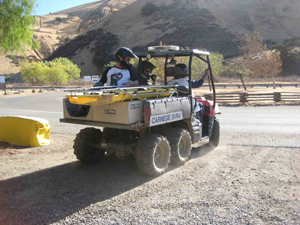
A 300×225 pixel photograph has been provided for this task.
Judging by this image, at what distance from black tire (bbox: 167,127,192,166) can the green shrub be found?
90.5 m

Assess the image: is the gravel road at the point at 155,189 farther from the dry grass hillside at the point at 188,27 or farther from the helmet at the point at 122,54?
the dry grass hillside at the point at 188,27

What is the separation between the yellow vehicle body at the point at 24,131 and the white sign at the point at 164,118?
398 cm

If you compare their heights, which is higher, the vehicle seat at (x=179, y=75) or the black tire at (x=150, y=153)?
the vehicle seat at (x=179, y=75)

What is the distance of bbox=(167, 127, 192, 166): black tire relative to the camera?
563cm

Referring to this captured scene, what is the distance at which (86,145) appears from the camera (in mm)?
5910

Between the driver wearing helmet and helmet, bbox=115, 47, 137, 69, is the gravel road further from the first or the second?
helmet, bbox=115, 47, 137, 69

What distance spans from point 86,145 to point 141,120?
5.02 feet

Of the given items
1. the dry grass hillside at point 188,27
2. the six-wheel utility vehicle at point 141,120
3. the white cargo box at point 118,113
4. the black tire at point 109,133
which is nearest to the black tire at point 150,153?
the six-wheel utility vehicle at point 141,120

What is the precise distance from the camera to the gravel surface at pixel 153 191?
3.81m

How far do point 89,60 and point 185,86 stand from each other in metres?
76.1

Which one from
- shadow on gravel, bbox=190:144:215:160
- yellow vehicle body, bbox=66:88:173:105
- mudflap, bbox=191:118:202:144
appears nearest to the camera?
yellow vehicle body, bbox=66:88:173:105

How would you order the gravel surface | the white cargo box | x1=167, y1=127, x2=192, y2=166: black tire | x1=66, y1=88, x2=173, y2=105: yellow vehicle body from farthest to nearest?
x1=167, y1=127, x2=192, y2=166: black tire, the white cargo box, x1=66, y1=88, x2=173, y2=105: yellow vehicle body, the gravel surface

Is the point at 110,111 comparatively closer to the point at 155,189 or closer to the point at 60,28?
the point at 155,189

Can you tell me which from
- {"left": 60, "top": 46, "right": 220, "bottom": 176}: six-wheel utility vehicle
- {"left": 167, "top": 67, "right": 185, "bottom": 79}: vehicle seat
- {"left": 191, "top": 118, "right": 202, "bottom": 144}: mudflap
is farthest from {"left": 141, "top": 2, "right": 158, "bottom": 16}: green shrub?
{"left": 191, "top": 118, "right": 202, "bottom": 144}: mudflap
